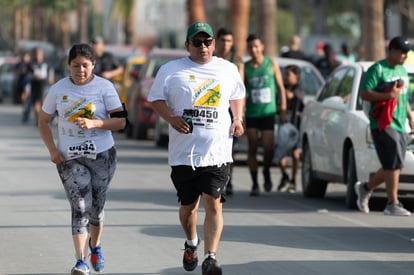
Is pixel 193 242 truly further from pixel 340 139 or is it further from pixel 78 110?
pixel 340 139

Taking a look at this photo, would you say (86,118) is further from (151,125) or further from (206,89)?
(151,125)

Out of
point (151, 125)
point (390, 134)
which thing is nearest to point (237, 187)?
point (390, 134)

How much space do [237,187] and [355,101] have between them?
3.19 meters

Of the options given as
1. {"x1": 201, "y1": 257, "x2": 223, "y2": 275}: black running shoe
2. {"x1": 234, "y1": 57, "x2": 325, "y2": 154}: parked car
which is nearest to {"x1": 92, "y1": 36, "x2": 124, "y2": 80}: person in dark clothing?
{"x1": 234, "y1": 57, "x2": 325, "y2": 154}: parked car

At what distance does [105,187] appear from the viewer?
9.82 meters

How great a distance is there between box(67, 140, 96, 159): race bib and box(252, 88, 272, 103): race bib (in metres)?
6.60

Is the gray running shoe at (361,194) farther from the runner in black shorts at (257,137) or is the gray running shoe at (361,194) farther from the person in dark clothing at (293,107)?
the person in dark clothing at (293,107)

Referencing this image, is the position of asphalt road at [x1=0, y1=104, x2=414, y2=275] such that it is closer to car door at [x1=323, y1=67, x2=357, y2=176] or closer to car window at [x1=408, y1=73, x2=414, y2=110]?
car door at [x1=323, y1=67, x2=357, y2=176]

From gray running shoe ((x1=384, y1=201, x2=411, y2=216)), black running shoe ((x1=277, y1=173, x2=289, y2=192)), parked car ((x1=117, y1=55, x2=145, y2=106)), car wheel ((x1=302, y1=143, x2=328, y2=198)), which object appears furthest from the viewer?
parked car ((x1=117, y1=55, x2=145, y2=106))

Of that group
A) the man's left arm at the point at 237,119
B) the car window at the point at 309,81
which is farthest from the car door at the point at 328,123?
the man's left arm at the point at 237,119

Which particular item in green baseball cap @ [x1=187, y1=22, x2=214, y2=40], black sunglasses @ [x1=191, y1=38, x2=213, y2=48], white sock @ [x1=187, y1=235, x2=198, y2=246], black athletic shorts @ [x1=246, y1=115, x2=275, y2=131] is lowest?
white sock @ [x1=187, y1=235, x2=198, y2=246]

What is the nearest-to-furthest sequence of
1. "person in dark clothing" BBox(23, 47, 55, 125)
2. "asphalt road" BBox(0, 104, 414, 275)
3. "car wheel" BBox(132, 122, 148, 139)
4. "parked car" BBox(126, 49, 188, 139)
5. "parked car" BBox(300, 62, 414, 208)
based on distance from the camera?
"asphalt road" BBox(0, 104, 414, 275), "parked car" BBox(300, 62, 414, 208), "parked car" BBox(126, 49, 188, 139), "car wheel" BBox(132, 122, 148, 139), "person in dark clothing" BBox(23, 47, 55, 125)

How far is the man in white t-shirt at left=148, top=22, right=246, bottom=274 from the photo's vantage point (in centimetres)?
958

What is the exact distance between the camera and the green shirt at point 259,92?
52.8 feet
